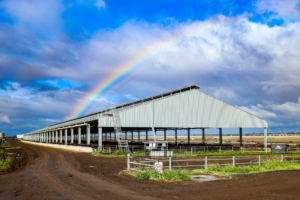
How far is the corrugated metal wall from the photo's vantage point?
38.1 m

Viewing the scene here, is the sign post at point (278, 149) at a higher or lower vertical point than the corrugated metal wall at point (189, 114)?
lower

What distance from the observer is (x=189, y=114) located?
134ft

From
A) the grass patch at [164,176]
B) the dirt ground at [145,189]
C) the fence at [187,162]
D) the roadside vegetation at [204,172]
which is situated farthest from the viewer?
the fence at [187,162]

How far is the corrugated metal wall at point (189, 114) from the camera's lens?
125ft

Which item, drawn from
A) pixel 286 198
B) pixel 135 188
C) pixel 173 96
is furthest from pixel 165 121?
pixel 286 198

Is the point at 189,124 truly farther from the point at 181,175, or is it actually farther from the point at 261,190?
the point at 261,190

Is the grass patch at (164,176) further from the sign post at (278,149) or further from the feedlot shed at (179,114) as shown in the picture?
the feedlot shed at (179,114)

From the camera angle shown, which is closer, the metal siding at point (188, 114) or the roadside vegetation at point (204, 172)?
the roadside vegetation at point (204, 172)

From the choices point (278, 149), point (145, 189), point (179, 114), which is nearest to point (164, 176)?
point (145, 189)

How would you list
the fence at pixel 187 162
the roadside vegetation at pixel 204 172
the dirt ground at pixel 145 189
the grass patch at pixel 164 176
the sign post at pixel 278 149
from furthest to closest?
1. the sign post at pixel 278 149
2. the fence at pixel 187 162
3. the roadside vegetation at pixel 204 172
4. the grass patch at pixel 164 176
5. the dirt ground at pixel 145 189

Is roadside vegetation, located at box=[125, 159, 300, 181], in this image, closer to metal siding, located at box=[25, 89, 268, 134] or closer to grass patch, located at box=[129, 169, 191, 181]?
grass patch, located at box=[129, 169, 191, 181]

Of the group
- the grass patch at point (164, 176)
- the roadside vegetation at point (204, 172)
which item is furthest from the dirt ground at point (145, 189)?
the roadside vegetation at point (204, 172)

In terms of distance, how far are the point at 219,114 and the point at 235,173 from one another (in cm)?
2623

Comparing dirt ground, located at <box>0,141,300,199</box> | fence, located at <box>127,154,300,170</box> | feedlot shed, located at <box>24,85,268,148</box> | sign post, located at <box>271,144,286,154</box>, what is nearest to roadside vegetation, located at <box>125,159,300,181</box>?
fence, located at <box>127,154,300,170</box>
